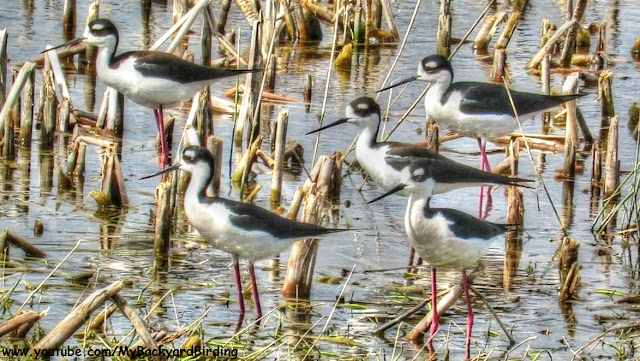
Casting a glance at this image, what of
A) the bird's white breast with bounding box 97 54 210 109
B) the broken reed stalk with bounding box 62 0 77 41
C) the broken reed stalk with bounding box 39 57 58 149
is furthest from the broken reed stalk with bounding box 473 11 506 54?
the broken reed stalk with bounding box 39 57 58 149

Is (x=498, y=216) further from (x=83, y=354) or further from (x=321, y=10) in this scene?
(x=321, y=10)

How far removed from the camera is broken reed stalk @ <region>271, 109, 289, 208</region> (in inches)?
408

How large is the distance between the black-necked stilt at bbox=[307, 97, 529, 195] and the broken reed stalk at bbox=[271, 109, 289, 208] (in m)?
0.32

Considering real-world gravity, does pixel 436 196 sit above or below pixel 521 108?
below

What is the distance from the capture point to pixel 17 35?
1681cm

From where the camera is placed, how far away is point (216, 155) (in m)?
10.5

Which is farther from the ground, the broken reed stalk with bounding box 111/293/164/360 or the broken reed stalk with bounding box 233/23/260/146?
the broken reed stalk with bounding box 233/23/260/146

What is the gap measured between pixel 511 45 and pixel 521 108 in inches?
265

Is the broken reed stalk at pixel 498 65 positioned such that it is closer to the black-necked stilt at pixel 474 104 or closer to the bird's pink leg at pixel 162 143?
the black-necked stilt at pixel 474 104

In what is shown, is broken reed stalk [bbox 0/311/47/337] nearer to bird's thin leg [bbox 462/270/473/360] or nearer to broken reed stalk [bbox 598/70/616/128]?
bird's thin leg [bbox 462/270/473/360]

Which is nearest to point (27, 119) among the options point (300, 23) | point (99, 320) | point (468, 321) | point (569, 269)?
point (99, 320)

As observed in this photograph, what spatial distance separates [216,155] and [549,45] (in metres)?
6.74

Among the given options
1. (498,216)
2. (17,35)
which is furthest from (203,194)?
(17,35)

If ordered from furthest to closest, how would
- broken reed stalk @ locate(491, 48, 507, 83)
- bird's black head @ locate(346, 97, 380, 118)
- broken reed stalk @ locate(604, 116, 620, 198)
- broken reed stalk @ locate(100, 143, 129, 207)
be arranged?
broken reed stalk @ locate(491, 48, 507, 83) < broken reed stalk @ locate(604, 116, 620, 198) < bird's black head @ locate(346, 97, 380, 118) < broken reed stalk @ locate(100, 143, 129, 207)
